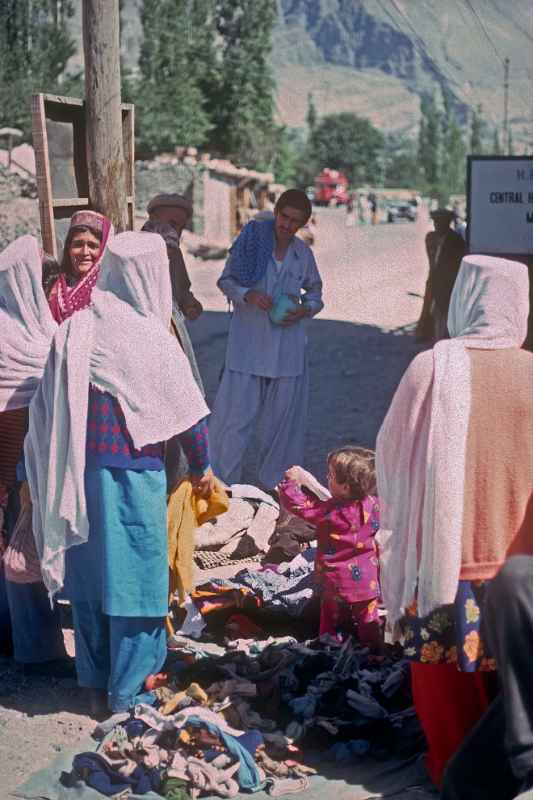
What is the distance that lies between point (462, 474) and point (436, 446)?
0.11 m

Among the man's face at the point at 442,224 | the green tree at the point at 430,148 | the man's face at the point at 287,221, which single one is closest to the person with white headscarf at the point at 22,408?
the man's face at the point at 287,221

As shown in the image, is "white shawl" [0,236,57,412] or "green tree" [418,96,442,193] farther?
"green tree" [418,96,442,193]

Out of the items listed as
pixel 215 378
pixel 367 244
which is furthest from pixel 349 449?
pixel 367 244

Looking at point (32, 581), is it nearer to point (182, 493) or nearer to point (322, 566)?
point (182, 493)

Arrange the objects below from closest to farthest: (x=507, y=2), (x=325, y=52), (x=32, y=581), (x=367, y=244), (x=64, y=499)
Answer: (x=64, y=499) < (x=32, y=581) < (x=507, y=2) < (x=367, y=244) < (x=325, y=52)

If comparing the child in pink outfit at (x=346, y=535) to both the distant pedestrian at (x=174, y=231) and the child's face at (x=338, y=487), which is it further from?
the distant pedestrian at (x=174, y=231)

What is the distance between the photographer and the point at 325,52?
16300 cm

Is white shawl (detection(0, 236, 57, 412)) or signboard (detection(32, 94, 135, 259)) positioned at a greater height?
signboard (detection(32, 94, 135, 259))

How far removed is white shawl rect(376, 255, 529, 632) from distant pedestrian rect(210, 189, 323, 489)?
2799mm

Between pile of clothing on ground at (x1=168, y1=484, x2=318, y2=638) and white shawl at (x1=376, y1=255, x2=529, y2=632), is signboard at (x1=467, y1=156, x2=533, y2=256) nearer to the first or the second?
pile of clothing on ground at (x1=168, y1=484, x2=318, y2=638)

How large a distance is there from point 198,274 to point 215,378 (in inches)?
393

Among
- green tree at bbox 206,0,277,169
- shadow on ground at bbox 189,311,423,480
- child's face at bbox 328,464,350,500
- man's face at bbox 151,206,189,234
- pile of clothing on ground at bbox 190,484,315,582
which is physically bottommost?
shadow on ground at bbox 189,311,423,480

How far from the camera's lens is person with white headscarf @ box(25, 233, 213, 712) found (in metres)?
3.77

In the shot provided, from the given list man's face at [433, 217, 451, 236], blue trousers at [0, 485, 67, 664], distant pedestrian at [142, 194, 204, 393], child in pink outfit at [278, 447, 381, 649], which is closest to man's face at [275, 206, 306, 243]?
distant pedestrian at [142, 194, 204, 393]
